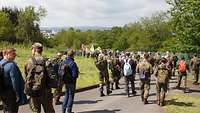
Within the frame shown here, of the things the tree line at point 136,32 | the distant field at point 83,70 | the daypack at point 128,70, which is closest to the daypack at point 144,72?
the daypack at point 128,70

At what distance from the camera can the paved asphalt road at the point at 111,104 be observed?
643 inches

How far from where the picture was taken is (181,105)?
18453 mm

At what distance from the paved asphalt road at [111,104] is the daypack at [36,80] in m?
4.96

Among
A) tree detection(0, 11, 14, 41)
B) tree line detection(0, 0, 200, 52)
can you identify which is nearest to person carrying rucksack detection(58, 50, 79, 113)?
tree line detection(0, 0, 200, 52)

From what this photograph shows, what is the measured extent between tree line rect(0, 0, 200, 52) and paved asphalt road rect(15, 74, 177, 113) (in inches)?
1024

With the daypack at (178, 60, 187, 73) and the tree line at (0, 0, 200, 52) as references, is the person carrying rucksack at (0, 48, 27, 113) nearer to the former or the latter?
the daypack at (178, 60, 187, 73)

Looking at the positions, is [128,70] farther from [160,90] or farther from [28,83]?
[28,83]

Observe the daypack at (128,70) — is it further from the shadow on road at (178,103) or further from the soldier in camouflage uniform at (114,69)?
the soldier in camouflage uniform at (114,69)

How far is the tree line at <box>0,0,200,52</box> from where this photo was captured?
4803 cm

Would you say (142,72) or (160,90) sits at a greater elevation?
(142,72)

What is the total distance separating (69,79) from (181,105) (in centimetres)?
535

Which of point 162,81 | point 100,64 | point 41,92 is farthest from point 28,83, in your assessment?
point 100,64

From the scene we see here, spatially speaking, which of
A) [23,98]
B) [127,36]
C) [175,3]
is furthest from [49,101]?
[127,36]

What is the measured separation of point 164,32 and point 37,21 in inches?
2480
